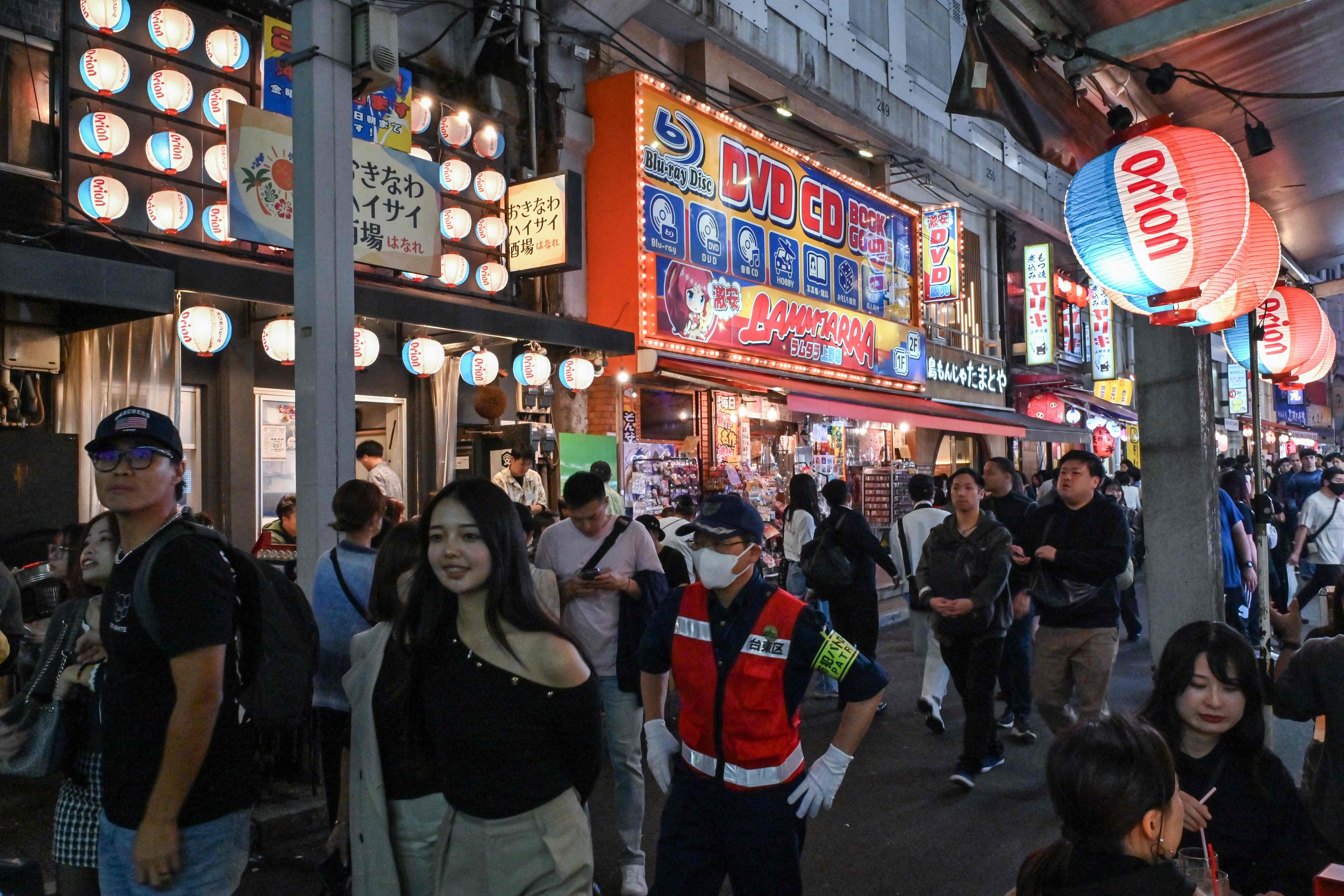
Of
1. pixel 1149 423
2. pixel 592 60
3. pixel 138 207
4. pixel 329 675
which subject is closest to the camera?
pixel 329 675

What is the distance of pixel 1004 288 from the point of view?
23844 mm

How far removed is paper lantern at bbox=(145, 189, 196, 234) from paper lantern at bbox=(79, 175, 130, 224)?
0.77ft

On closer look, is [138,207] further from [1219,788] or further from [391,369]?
[1219,788]

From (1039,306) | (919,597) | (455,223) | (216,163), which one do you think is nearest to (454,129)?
(455,223)

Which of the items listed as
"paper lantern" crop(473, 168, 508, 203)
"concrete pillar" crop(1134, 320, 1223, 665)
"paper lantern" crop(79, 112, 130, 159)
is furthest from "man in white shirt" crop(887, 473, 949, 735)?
"paper lantern" crop(79, 112, 130, 159)

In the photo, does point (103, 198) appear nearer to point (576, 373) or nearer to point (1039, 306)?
point (576, 373)

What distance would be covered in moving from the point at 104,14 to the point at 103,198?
1725 millimetres

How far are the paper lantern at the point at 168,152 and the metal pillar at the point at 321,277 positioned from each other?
4270 mm

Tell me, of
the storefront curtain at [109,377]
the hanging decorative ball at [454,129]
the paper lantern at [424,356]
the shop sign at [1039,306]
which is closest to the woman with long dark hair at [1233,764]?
the paper lantern at [424,356]

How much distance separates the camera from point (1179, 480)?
255 inches

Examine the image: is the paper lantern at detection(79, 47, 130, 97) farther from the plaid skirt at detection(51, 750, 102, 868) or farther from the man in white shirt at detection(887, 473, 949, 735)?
the man in white shirt at detection(887, 473, 949, 735)

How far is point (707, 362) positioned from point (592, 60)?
461cm

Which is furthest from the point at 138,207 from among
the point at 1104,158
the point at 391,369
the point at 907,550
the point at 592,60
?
the point at 1104,158

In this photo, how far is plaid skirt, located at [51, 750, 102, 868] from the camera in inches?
114
